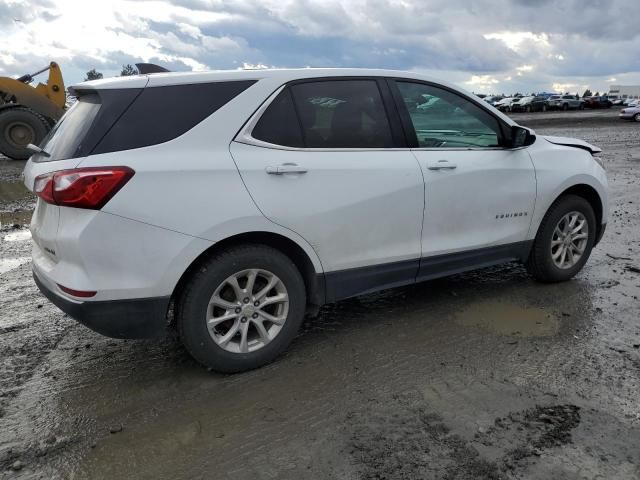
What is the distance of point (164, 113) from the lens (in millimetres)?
3088

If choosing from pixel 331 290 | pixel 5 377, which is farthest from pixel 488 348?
pixel 5 377

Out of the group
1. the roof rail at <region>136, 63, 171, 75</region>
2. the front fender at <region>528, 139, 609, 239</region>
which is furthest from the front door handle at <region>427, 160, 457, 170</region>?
the roof rail at <region>136, 63, 171, 75</region>

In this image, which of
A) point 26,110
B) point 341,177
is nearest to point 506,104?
point 26,110

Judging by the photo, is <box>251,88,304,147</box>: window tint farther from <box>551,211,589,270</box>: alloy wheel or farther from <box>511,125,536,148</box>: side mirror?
<box>551,211,589,270</box>: alloy wheel

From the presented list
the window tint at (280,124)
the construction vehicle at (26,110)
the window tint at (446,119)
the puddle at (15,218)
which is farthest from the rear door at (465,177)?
the construction vehicle at (26,110)

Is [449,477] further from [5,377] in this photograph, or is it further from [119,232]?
[5,377]

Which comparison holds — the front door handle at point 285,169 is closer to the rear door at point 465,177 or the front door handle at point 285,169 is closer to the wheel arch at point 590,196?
the rear door at point 465,177

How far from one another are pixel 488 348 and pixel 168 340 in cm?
224

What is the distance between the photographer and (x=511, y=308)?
4344 mm

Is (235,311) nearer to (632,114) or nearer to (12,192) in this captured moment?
(12,192)

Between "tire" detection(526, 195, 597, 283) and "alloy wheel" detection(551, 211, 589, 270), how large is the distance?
19 mm

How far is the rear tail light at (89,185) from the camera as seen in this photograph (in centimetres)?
280

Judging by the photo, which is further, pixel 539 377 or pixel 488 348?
pixel 488 348

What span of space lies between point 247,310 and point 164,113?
4.10 ft
